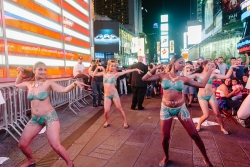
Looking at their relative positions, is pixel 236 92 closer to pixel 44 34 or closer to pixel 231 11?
pixel 44 34

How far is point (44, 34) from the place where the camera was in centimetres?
1005

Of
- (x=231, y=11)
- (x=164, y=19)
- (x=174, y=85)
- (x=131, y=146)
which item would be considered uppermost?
(x=164, y=19)

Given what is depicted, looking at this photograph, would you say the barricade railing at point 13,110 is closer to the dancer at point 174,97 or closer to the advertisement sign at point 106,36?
the dancer at point 174,97

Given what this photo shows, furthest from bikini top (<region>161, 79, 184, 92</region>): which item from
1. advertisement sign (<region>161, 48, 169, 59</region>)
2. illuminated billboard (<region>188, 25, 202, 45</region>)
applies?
advertisement sign (<region>161, 48, 169, 59</region>)

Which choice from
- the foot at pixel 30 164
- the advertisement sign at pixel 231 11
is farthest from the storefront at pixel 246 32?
the foot at pixel 30 164

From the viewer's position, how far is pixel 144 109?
874 cm

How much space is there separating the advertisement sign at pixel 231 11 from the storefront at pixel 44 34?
21432 mm

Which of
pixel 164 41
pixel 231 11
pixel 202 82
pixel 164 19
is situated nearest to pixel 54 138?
pixel 202 82

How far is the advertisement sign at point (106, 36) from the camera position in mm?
31344

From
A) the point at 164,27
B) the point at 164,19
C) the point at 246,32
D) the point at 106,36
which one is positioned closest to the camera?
the point at 246,32

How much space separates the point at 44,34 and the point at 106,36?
884 inches

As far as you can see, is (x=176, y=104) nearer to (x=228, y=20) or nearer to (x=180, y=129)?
(x=180, y=129)

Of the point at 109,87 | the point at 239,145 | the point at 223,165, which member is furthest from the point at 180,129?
the point at 109,87

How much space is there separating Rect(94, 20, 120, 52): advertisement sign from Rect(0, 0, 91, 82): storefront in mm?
15682
